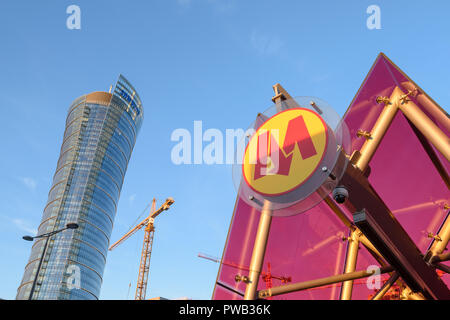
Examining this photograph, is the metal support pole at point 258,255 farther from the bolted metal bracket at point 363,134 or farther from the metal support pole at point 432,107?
the metal support pole at point 432,107

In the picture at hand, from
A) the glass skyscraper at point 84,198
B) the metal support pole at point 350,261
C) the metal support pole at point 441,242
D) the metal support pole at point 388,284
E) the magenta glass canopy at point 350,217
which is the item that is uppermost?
the glass skyscraper at point 84,198

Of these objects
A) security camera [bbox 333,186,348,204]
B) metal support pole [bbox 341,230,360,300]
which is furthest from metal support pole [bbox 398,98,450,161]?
metal support pole [bbox 341,230,360,300]

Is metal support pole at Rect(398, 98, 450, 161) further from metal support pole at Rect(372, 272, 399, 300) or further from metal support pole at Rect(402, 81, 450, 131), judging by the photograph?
metal support pole at Rect(372, 272, 399, 300)

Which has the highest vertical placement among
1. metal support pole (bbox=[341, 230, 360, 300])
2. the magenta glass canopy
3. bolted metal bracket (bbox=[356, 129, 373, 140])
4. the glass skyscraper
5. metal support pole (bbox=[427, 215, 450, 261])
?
the glass skyscraper

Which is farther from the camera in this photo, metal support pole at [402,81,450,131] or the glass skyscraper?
the glass skyscraper

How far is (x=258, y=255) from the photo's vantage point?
242 inches

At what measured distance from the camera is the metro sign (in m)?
5.91

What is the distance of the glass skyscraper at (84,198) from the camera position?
137m

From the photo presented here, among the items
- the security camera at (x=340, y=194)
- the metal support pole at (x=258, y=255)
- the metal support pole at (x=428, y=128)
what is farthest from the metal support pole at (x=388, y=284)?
the metal support pole at (x=258, y=255)

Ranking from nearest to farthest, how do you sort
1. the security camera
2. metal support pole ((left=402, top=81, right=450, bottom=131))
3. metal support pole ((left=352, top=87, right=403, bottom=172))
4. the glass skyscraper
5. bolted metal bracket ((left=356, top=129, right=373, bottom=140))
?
the security camera → metal support pole ((left=352, top=87, right=403, bottom=172)) → bolted metal bracket ((left=356, top=129, right=373, bottom=140)) → metal support pole ((left=402, top=81, right=450, bottom=131)) → the glass skyscraper

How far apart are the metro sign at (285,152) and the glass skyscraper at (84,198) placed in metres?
143

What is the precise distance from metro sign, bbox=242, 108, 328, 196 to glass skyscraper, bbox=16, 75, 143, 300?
143 metres

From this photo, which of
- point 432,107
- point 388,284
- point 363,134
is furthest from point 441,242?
point 363,134
